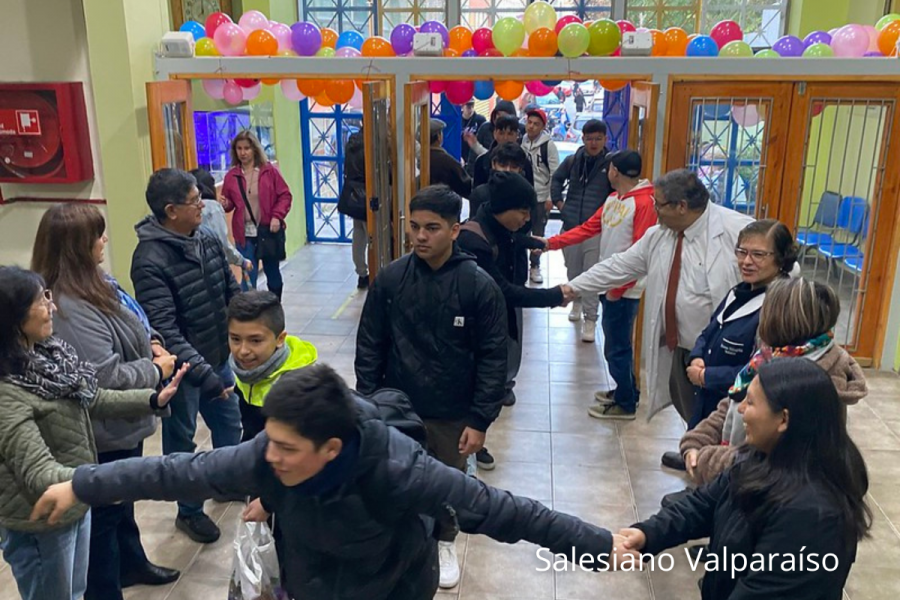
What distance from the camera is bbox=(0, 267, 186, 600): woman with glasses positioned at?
1975 millimetres

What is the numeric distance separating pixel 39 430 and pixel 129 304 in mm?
742

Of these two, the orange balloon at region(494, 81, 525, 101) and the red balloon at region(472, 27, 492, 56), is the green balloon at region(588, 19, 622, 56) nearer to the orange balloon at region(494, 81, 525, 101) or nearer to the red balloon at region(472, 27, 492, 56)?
the red balloon at region(472, 27, 492, 56)

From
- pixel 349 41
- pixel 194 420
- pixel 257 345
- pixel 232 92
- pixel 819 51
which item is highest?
pixel 349 41

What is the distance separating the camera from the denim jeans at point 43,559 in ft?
7.06

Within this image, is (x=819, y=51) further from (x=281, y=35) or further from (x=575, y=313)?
(x=281, y=35)

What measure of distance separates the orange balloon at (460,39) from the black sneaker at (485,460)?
2999 mm

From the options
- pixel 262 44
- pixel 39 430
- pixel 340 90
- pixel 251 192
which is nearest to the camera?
pixel 39 430

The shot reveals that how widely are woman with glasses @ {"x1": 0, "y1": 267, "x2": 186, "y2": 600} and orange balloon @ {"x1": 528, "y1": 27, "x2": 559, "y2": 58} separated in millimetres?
3611

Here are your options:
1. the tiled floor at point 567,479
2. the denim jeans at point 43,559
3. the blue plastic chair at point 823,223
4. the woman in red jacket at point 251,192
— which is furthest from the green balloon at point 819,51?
the denim jeans at point 43,559

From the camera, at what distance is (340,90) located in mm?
5855

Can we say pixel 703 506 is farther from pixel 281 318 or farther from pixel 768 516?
pixel 281 318

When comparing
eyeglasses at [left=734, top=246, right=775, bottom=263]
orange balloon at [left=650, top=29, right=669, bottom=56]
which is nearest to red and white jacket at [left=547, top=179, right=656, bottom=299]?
orange balloon at [left=650, top=29, right=669, bottom=56]

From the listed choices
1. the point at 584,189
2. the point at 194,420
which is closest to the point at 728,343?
the point at 194,420

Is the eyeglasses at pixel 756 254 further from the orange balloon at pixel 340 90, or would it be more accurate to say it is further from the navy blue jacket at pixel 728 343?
the orange balloon at pixel 340 90
